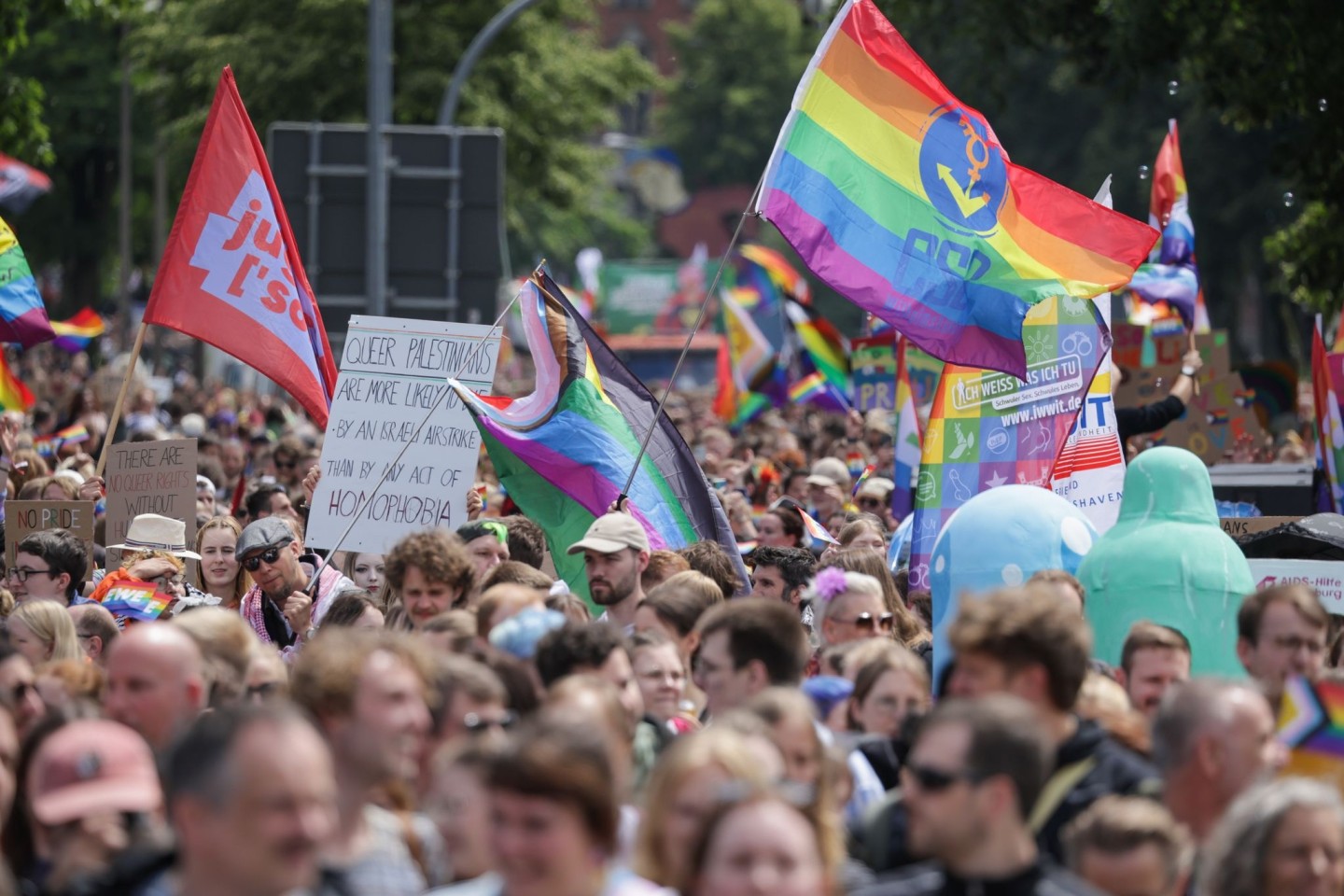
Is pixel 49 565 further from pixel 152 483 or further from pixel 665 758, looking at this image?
pixel 665 758

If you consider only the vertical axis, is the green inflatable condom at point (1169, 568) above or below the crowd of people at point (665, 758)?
above

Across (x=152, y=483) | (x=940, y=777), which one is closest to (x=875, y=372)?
(x=152, y=483)

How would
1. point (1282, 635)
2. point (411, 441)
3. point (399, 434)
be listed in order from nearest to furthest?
point (1282, 635), point (411, 441), point (399, 434)

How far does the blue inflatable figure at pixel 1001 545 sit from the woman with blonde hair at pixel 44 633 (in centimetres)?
284

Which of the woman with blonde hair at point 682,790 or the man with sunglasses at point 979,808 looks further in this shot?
the woman with blonde hair at point 682,790

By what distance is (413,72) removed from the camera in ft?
102

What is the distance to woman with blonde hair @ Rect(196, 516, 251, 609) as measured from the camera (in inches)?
372

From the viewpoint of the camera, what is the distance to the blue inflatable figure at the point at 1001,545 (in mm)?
7164

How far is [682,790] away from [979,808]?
0.61 metres

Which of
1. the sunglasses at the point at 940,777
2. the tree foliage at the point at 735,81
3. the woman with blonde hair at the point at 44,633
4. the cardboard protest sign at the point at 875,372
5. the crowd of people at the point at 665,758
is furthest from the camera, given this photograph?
the tree foliage at the point at 735,81

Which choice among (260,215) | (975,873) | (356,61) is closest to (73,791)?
(975,873)

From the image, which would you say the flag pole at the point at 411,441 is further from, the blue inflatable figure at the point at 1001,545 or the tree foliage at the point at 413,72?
the tree foliage at the point at 413,72

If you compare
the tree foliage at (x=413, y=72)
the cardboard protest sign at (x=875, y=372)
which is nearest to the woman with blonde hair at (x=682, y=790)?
the cardboard protest sign at (x=875, y=372)

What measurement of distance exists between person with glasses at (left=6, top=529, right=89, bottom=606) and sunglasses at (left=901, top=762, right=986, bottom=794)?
536 centimetres
